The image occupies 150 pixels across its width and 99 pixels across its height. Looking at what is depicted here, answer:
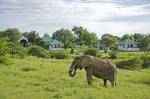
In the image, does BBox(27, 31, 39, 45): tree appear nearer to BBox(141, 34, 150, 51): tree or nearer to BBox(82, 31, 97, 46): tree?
BBox(82, 31, 97, 46): tree

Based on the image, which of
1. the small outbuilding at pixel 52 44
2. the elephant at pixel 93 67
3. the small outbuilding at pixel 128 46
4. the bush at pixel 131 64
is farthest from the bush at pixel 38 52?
the small outbuilding at pixel 128 46

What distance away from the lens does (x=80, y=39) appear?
121 meters

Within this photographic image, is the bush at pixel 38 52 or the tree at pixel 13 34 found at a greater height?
the tree at pixel 13 34

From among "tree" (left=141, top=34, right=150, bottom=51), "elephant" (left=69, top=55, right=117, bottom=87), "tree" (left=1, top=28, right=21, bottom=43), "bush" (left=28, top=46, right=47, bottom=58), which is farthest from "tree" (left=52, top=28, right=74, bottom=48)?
"elephant" (left=69, top=55, right=117, bottom=87)

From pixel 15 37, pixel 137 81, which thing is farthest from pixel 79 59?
pixel 15 37

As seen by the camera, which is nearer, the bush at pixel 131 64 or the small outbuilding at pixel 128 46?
the bush at pixel 131 64

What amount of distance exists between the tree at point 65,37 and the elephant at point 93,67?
97075 millimetres

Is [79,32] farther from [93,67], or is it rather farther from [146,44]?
[93,67]

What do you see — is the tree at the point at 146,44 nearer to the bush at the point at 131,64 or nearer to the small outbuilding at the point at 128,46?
the small outbuilding at the point at 128,46

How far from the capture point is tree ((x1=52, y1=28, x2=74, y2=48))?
121 m

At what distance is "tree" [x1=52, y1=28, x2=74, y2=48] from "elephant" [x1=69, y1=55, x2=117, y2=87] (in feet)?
318

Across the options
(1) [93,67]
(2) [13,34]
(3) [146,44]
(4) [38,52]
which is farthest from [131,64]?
(3) [146,44]

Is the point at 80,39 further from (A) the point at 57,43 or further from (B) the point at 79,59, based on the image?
(B) the point at 79,59

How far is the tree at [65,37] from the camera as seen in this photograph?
120688mm
